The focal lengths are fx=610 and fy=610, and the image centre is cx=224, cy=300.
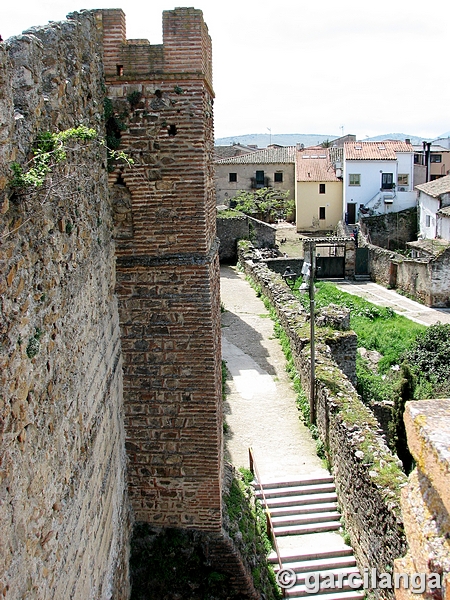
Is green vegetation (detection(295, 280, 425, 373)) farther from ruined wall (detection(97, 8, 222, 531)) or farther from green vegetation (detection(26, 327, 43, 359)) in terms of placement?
green vegetation (detection(26, 327, 43, 359))

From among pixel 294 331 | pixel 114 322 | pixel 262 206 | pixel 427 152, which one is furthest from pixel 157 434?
pixel 427 152

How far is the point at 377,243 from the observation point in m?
39.0

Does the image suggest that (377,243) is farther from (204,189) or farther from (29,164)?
(29,164)

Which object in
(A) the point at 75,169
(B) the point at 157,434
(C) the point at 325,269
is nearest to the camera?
(A) the point at 75,169

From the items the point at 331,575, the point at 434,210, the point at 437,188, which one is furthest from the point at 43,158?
the point at 437,188

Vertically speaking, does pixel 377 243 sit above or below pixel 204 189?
below

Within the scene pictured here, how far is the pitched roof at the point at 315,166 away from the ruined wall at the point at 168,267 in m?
35.8

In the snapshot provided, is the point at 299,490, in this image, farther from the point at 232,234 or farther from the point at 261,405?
the point at 232,234

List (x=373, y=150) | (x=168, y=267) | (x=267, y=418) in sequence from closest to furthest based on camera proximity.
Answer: (x=168, y=267) < (x=267, y=418) < (x=373, y=150)

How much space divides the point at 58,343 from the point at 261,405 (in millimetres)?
9478

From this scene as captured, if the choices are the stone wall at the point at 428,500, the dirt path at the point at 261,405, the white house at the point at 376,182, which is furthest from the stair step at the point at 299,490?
the white house at the point at 376,182

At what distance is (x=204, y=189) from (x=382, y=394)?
1057 cm

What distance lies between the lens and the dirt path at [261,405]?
11109 mm

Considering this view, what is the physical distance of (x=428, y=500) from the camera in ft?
7.00
